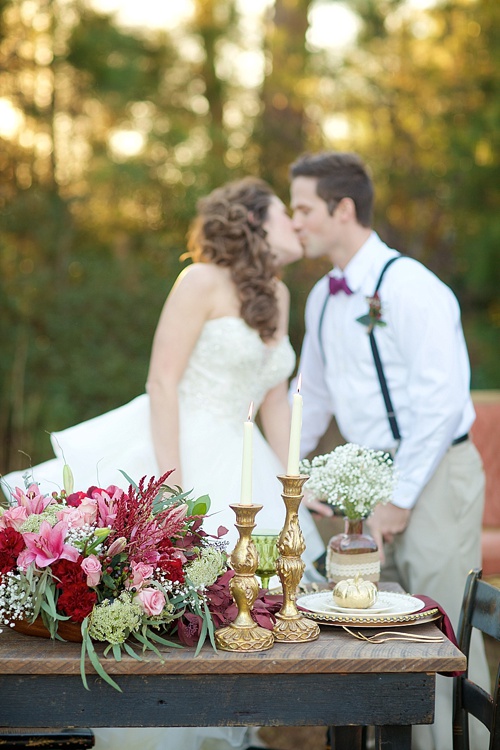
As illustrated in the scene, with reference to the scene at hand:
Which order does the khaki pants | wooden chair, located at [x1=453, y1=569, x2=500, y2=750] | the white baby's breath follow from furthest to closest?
1. the khaki pants
2. the white baby's breath
3. wooden chair, located at [x1=453, y1=569, x2=500, y2=750]

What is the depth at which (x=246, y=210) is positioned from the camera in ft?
12.0

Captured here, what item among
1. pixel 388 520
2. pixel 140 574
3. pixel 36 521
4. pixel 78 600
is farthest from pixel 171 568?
pixel 388 520

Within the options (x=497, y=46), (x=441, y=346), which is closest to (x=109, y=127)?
(x=497, y=46)

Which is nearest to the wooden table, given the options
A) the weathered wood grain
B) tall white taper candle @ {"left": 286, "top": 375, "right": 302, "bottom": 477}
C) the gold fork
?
the weathered wood grain

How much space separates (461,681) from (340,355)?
1.40 metres

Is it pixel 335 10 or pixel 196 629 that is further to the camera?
pixel 335 10

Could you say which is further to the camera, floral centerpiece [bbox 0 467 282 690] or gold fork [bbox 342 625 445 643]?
gold fork [bbox 342 625 445 643]

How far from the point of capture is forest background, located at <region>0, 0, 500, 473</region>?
8.39 metres

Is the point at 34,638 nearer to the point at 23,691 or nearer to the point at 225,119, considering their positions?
the point at 23,691

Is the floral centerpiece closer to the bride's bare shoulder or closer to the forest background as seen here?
the bride's bare shoulder

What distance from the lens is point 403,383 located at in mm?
3510

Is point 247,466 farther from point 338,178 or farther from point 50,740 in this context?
point 338,178

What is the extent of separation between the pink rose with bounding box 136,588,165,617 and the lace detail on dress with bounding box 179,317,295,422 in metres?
1.58

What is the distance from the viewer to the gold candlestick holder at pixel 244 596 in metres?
2.05
